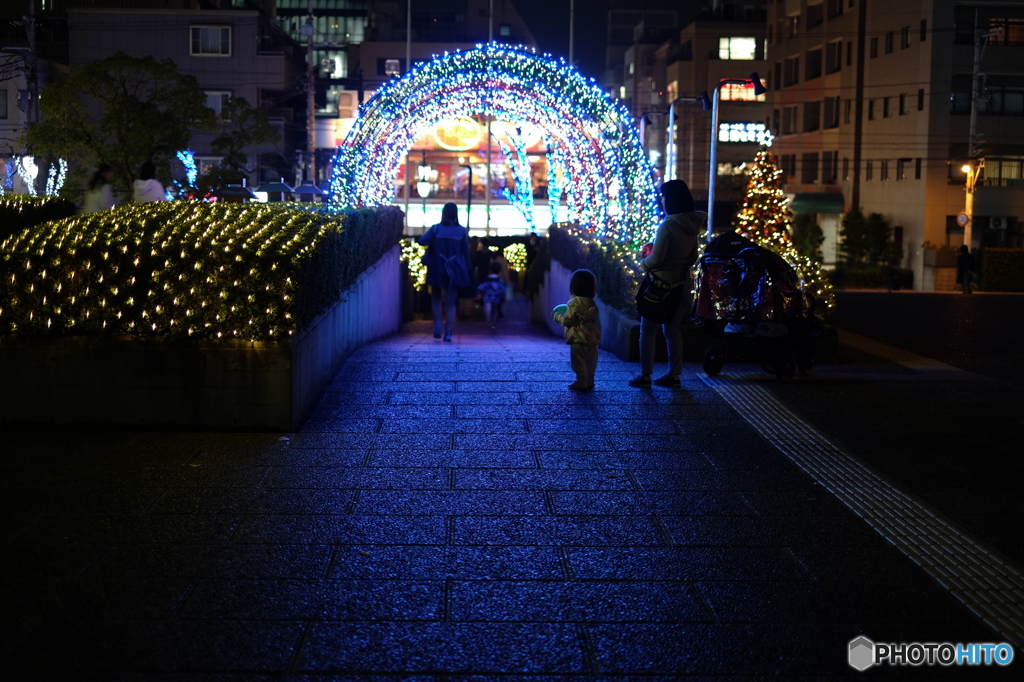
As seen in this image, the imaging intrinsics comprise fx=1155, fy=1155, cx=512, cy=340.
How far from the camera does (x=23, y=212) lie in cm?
1425

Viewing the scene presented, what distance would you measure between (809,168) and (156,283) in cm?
5469

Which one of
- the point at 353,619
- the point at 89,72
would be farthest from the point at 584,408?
the point at 89,72

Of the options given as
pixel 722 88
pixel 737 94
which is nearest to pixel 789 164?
pixel 737 94

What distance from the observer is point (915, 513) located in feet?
20.0

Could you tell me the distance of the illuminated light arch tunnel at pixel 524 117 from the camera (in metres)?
18.1

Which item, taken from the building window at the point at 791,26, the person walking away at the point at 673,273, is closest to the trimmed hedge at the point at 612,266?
the person walking away at the point at 673,273

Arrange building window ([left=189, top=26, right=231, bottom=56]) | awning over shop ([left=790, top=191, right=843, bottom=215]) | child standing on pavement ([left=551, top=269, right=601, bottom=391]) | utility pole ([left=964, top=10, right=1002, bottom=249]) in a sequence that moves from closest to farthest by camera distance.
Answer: child standing on pavement ([left=551, top=269, right=601, bottom=391]), utility pole ([left=964, top=10, right=1002, bottom=249]), building window ([left=189, top=26, right=231, bottom=56]), awning over shop ([left=790, top=191, right=843, bottom=215])

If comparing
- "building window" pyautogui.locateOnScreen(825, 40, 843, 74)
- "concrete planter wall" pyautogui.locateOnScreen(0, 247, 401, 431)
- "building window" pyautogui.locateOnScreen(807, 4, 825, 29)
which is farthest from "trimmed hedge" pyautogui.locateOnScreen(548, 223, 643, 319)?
"building window" pyautogui.locateOnScreen(807, 4, 825, 29)

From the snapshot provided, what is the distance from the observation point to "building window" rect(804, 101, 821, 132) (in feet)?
191

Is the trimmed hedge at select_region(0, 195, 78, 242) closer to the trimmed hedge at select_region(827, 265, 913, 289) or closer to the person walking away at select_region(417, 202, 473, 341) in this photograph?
the person walking away at select_region(417, 202, 473, 341)

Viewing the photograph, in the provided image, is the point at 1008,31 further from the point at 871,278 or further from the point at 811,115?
the point at 811,115

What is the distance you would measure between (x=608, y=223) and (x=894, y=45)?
34.6 m

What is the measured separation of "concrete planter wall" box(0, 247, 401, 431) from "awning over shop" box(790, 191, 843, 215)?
156 feet

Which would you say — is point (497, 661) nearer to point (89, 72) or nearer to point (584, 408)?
point (584, 408)
